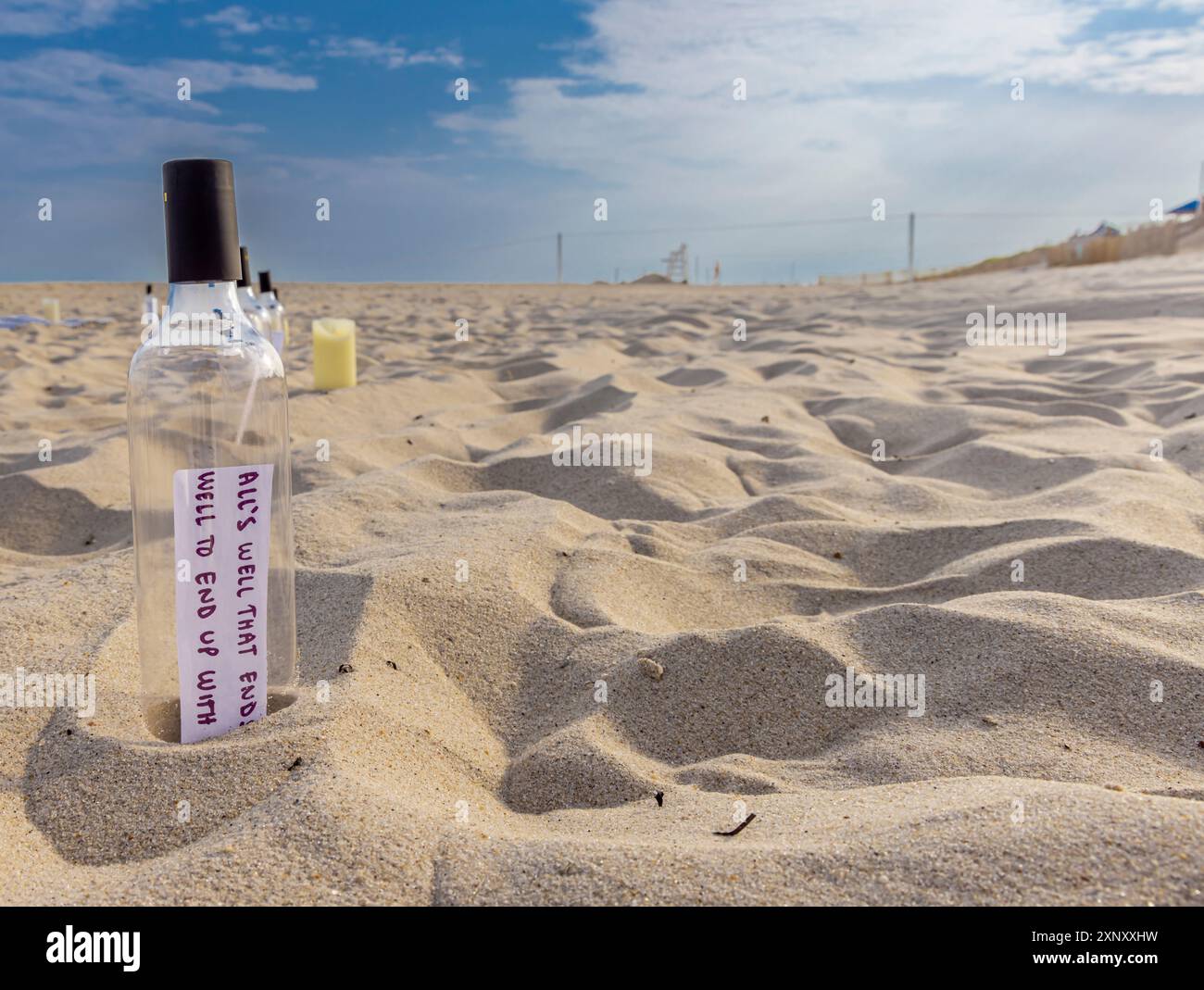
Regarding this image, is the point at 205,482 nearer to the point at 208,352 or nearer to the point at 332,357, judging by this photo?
the point at 208,352

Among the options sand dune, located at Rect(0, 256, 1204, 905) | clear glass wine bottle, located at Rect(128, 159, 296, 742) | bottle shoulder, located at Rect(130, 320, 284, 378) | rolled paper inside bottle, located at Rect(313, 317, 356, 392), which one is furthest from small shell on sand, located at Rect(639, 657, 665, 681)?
rolled paper inside bottle, located at Rect(313, 317, 356, 392)

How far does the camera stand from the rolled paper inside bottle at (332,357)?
4070 millimetres

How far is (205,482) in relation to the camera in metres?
1.04

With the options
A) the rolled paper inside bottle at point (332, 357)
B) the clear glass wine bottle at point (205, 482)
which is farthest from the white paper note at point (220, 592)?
the rolled paper inside bottle at point (332, 357)

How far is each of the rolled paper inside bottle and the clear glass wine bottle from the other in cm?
301

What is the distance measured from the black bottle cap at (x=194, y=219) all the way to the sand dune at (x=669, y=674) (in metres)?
0.50

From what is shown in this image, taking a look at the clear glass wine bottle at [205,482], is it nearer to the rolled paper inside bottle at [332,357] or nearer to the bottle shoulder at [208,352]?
the bottle shoulder at [208,352]

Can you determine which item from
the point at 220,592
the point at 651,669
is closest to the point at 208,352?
the point at 220,592

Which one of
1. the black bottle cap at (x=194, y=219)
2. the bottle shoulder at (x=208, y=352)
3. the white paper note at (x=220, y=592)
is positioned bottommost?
the white paper note at (x=220, y=592)

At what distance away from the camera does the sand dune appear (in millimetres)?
819
